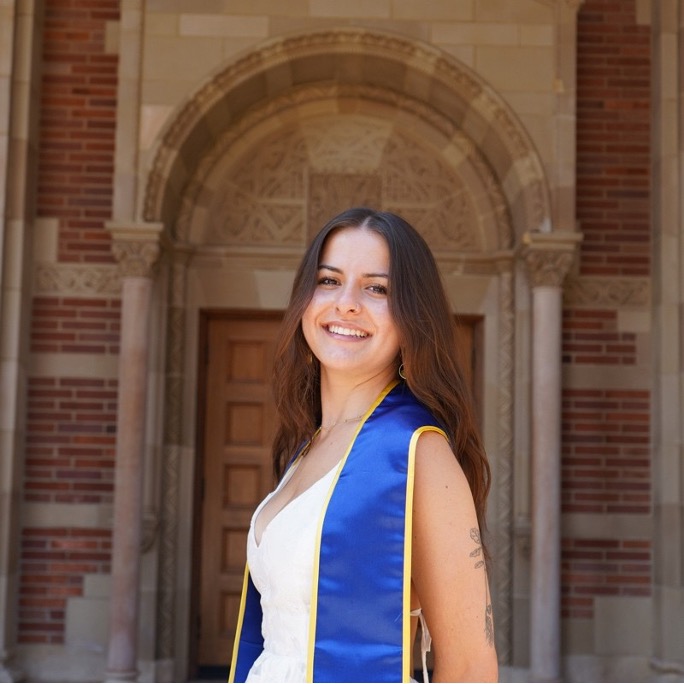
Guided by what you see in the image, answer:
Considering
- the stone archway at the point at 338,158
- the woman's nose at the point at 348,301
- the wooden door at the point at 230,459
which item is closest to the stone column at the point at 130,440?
the stone archway at the point at 338,158

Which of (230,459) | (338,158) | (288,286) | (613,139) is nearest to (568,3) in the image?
(613,139)

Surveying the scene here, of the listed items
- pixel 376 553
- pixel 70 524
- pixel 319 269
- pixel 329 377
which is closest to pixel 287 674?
pixel 376 553

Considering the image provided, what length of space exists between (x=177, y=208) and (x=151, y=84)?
91 centimetres

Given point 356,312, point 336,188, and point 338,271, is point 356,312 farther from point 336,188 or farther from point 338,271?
point 336,188

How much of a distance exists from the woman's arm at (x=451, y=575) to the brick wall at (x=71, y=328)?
212 inches

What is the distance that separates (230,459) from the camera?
712 cm

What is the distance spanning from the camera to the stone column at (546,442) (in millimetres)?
6262

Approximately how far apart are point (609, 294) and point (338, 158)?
6.89ft

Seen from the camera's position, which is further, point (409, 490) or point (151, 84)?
point (151, 84)

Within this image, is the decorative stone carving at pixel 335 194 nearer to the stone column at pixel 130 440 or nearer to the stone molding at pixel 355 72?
the stone molding at pixel 355 72

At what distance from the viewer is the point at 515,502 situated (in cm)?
675

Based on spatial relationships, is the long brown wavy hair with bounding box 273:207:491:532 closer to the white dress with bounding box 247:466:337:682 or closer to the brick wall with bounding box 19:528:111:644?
the white dress with bounding box 247:466:337:682

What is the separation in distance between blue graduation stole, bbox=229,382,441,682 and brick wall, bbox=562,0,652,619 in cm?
539

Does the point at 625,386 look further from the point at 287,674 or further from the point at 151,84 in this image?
the point at 287,674
